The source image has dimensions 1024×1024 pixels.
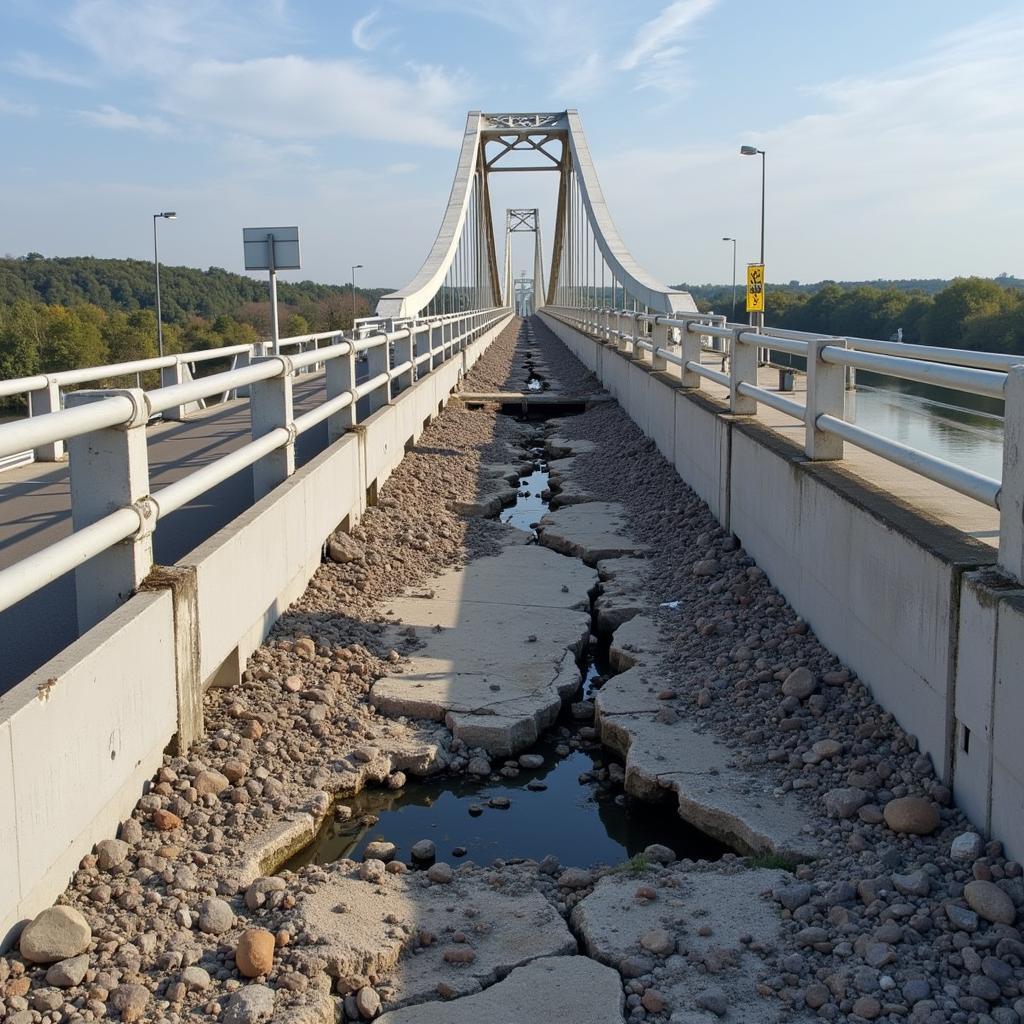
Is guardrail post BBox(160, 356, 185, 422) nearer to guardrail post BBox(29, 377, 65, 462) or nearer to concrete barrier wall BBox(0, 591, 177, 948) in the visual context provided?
guardrail post BBox(29, 377, 65, 462)

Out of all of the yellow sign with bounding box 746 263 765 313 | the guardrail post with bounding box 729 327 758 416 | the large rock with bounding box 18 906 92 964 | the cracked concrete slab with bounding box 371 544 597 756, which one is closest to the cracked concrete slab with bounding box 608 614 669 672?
the cracked concrete slab with bounding box 371 544 597 756

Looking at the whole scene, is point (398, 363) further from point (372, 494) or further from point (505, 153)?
point (505, 153)

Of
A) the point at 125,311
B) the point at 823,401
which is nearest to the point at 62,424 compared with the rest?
the point at 823,401

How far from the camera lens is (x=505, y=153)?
6353 centimetres

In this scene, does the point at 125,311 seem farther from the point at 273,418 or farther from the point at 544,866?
the point at 544,866

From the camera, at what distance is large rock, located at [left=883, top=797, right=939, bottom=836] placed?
3.65 m

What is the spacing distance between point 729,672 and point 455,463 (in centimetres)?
689

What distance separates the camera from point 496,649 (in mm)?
6090

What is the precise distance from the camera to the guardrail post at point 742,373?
26.8 ft

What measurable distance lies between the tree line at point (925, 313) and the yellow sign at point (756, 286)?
197 centimetres

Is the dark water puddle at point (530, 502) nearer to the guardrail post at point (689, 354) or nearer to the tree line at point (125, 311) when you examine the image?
the guardrail post at point (689, 354)

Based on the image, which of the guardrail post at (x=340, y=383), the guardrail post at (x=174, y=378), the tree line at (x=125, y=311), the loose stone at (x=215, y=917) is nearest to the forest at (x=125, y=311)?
the tree line at (x=125, y=311)

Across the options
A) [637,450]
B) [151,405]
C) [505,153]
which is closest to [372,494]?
[637,450]

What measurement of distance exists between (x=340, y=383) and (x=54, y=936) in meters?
5.80
